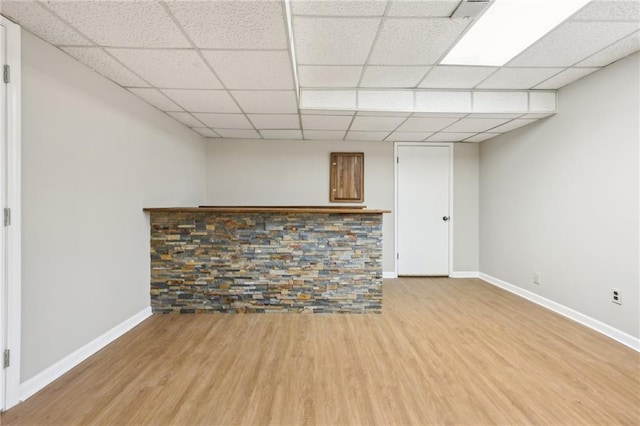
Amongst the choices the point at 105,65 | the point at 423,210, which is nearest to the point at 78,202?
the point at 105,65

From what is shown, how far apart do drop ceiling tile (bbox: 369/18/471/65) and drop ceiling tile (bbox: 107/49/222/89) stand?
138cm

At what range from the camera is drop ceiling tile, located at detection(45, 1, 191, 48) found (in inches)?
59.4

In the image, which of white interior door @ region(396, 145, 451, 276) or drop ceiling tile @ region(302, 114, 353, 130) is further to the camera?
white interior door @ region(396, 145, 451, 276)

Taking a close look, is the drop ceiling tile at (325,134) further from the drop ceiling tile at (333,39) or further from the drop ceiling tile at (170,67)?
the drop ceiling tile at (170,67)

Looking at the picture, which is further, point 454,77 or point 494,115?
point 494,115

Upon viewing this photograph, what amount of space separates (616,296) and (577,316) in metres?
0.49

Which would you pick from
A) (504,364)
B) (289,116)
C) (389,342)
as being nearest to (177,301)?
(389,342)

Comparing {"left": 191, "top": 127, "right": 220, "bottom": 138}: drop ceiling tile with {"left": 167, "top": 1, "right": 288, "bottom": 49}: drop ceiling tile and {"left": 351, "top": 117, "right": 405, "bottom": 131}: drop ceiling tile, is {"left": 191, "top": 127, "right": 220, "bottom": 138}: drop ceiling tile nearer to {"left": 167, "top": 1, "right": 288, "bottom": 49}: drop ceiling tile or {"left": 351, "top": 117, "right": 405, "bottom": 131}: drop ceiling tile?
{"left": 351, "top": 117, "right": 405, "bottom": 131}: drop ceiling tile

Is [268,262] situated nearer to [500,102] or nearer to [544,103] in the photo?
[500,102]

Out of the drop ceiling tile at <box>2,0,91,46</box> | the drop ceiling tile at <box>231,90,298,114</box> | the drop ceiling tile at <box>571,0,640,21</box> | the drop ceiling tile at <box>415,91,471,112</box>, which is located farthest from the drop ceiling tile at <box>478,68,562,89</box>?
the drop ceiling tile at <box>2,0,91,46</box>

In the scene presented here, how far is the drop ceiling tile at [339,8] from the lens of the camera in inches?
66.1

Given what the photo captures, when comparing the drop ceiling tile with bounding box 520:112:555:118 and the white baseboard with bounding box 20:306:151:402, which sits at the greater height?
the drop ceiling tile with bounding box 520:112:555:118

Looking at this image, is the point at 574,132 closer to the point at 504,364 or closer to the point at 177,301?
the point at 504,364

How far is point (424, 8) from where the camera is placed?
5.66 feet
